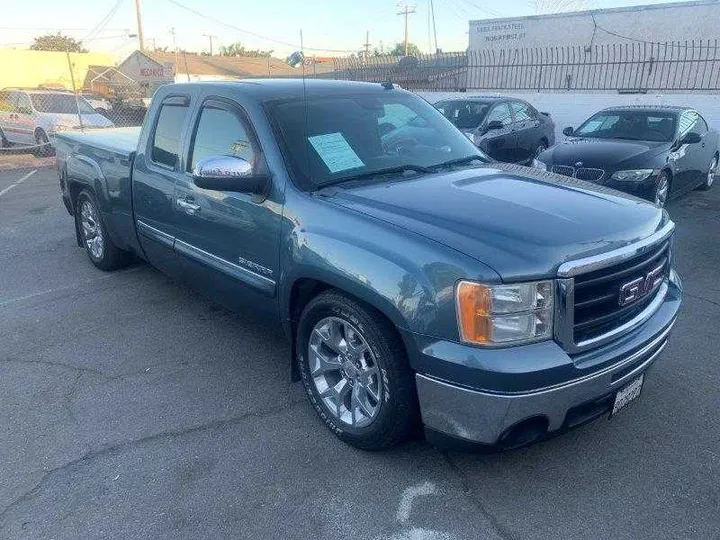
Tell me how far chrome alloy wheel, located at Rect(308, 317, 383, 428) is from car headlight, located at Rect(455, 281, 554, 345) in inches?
23.2

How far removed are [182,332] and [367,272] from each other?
8.07 ft

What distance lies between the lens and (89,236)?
6.22 m

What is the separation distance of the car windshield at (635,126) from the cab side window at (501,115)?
83.6 inches

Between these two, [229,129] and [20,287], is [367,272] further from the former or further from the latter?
[20,287]

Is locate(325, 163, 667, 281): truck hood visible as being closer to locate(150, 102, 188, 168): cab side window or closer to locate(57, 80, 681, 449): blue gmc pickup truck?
locate(57, 80, 681, 449): blue gmc pickup truck

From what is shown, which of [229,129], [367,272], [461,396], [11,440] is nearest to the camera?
[461,396]

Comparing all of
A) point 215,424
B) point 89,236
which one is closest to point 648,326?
point 215,424

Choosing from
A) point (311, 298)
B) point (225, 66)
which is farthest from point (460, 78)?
point (225, 66)

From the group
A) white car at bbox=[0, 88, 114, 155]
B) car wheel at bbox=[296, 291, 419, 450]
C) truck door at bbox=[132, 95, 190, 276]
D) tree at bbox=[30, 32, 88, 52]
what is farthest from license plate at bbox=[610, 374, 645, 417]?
tree at bbox=[30, 32, 88, 52]

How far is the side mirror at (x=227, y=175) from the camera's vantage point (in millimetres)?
3271

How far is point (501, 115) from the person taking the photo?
11.6m

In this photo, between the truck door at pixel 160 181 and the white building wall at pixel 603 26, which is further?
the white building wall at pixel 603 26

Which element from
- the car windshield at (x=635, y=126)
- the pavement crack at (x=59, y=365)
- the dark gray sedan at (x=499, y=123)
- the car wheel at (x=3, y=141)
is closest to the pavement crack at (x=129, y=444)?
the pavement crack at (x=59, y=365)

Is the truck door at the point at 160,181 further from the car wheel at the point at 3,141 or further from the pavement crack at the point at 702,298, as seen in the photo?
the car wheel at the point at 3,141
